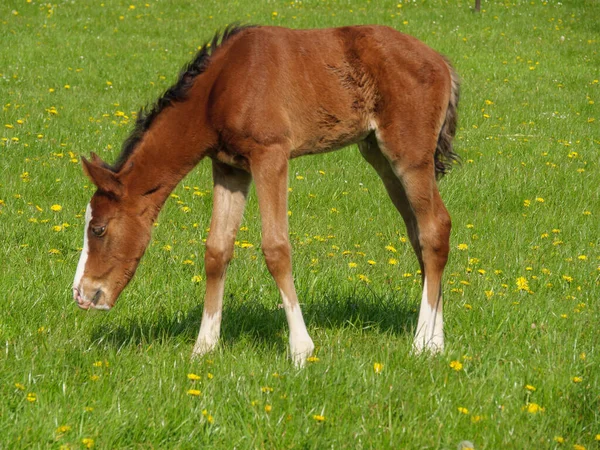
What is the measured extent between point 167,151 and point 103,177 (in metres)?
0.37

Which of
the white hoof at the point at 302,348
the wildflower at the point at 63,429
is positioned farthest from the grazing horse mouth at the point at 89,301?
the wildflower at the point at 63,429

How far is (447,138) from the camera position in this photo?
5.18 meters

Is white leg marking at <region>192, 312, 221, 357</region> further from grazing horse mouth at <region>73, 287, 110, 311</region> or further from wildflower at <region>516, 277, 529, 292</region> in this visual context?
wildflower at <region>516, 277, 529, 292</region>

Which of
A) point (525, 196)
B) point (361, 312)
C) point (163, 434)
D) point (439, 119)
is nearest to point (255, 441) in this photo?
point (163, 434)

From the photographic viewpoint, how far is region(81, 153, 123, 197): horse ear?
4332 mm

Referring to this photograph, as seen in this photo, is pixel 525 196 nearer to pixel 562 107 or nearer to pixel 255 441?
pixel 562 107

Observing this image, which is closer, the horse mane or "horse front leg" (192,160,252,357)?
the horse mane

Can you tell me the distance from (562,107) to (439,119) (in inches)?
308

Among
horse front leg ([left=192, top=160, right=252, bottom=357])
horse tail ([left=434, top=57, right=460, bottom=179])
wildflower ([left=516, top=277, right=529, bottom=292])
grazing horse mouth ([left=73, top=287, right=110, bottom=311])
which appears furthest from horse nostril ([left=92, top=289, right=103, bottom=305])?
wildflower ([left=516, top=277, right=529, bottom=292])

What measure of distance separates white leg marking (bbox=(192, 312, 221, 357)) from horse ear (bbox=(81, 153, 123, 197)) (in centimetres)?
84

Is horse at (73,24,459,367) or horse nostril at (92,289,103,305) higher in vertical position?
horse at (73,24,459,367)

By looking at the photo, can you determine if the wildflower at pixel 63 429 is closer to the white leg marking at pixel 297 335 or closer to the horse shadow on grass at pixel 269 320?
the horse shadow on grass at pixel 269 320

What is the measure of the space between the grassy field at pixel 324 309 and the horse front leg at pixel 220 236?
19 centimetres

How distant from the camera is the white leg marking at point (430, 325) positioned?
4.68 m
